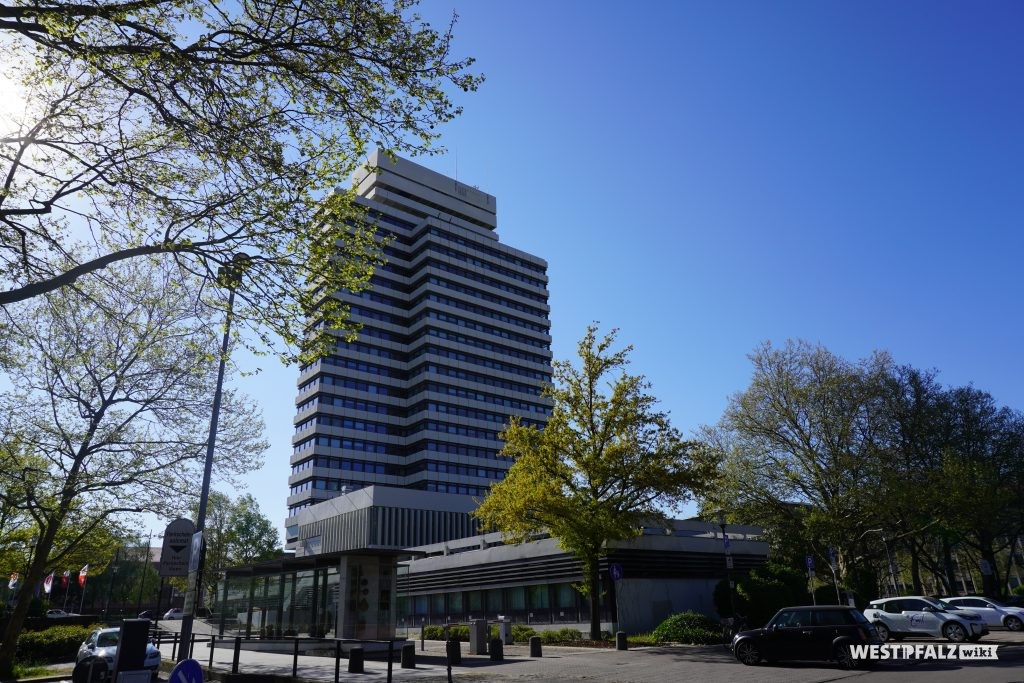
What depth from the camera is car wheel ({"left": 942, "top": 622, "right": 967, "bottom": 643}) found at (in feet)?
69.8

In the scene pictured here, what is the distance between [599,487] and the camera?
27.9 metres

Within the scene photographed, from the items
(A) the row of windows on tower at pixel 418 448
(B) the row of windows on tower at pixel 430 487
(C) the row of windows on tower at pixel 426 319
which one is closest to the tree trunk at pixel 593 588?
(B) the row of windows on tower at pixel 430 487

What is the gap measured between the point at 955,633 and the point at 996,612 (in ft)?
25.3

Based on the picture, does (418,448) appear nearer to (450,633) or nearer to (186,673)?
(450,633)

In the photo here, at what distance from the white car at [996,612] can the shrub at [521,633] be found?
1810 centimetres

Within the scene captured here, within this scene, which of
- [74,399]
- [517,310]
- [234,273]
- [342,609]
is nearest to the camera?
[234,273]

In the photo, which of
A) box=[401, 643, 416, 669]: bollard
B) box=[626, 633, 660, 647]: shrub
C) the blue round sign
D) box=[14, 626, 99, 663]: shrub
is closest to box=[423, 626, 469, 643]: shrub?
box=[626, 633, 660, 647]: shrub

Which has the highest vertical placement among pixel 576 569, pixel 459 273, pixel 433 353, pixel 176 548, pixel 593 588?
pixel 459 273

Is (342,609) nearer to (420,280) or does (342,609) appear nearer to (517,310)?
(420,280)

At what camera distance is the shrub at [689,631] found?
81.3 ft

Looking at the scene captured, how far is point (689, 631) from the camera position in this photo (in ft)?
82.0

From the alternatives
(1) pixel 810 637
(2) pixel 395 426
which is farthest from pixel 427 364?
(1) pixel 810 637

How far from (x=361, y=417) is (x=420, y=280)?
24201 mm

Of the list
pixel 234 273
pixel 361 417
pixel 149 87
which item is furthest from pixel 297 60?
pixel 361 417
